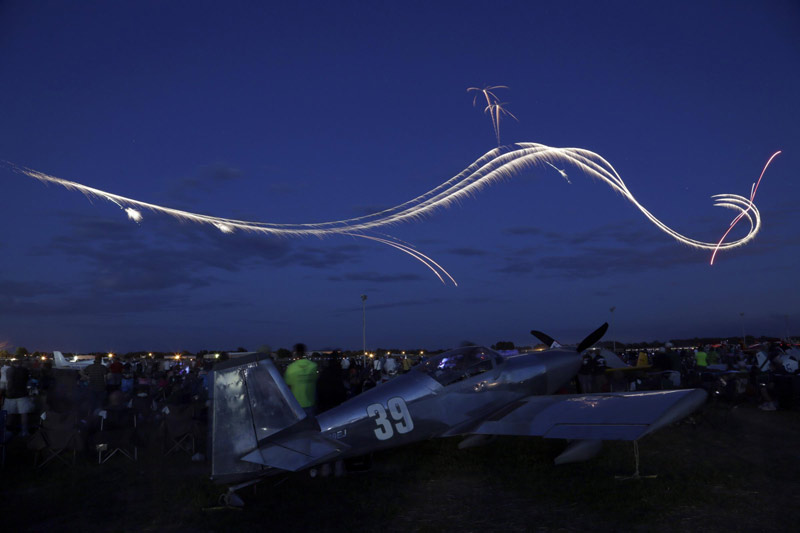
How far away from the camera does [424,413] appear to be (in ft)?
25.5

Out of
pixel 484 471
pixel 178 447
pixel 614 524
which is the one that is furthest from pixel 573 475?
pixel 178 447

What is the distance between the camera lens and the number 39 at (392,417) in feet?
24.0

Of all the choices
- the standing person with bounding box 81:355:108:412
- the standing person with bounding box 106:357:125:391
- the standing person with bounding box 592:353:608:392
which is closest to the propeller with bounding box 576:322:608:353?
the standing person with bounding box 592:353:608:392

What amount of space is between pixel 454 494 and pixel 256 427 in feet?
9.00

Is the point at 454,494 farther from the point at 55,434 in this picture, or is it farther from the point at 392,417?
the point at 55,434

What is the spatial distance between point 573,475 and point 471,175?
33.5ft

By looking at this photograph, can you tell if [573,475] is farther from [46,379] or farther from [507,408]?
[46,379]

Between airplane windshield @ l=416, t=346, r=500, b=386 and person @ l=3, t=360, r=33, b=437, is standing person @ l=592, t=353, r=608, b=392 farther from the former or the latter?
person @ l=3, t=360, r=33, b=437

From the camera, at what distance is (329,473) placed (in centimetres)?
798

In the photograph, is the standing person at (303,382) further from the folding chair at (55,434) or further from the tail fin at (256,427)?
the folding chair at (55,434)

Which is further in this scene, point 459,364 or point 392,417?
point 459,364

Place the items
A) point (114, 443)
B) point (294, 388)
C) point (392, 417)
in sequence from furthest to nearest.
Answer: point (114, 443) < point (294, 388) < point (392, 417)

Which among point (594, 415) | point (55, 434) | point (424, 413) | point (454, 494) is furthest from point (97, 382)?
point (594, 415)

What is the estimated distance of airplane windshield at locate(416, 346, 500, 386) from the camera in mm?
8234
